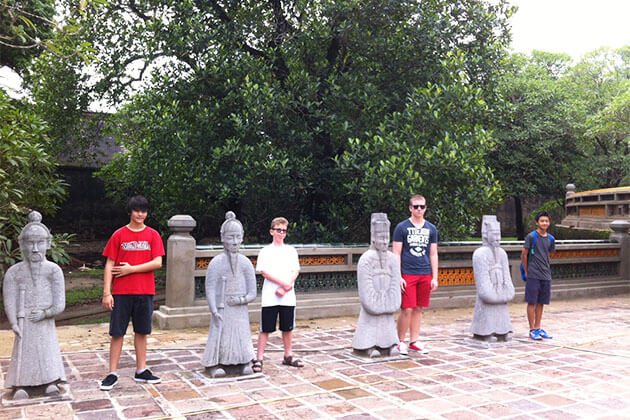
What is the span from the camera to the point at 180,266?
859 cm

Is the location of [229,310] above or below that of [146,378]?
above

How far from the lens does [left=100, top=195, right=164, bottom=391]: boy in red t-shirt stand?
529 cm

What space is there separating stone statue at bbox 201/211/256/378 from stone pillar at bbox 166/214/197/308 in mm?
2864

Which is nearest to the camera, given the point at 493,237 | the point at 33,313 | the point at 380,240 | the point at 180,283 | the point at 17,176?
the point at 33,313

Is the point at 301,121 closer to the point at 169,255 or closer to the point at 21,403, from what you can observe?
the point at 169,255

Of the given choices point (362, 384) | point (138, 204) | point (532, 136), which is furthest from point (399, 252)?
point (532, 136)

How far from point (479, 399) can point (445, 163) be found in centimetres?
551

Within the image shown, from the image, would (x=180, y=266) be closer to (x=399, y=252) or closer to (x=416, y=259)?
(x=399, y=252)

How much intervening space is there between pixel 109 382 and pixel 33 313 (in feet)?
3.27

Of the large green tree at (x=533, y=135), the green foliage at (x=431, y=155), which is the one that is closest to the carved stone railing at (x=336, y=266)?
the green foliage at (x=431, y=155)

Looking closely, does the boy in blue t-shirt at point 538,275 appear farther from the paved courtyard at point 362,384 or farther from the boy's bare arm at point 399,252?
the boy's bare arm at point 399,252

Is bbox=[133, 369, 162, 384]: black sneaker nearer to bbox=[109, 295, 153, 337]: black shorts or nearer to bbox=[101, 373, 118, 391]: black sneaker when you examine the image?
bbox=[101, 373, 118, 391]: black sneaker

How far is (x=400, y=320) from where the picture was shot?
23.3 feet

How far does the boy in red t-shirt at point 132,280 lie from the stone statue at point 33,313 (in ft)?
1.55
